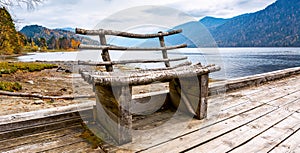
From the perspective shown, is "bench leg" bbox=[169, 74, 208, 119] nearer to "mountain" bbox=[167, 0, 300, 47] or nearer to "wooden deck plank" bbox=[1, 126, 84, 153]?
"wooden deck plank" bbox=[1, 126, 84, 153]

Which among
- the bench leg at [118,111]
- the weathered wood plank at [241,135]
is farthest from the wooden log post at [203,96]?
the bench leg at [118,111]

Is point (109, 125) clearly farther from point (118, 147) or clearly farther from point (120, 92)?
point (120, 92)

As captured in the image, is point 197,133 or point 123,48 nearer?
point 197,133

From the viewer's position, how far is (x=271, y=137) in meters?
1.74

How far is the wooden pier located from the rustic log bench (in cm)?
17

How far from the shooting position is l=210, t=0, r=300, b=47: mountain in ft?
314

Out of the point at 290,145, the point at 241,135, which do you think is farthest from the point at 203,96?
the point at 290,145

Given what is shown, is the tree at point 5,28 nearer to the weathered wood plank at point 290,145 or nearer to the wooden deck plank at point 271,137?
the wooden deck plank at point 271,137

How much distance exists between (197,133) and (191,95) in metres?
0.52

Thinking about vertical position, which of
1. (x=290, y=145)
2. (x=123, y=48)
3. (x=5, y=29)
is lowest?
(x=290, y=145)

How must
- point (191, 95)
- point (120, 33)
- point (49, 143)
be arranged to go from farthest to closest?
point (120, 33), point (191, 95), point (49, 143)

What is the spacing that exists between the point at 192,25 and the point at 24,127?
2718 mm

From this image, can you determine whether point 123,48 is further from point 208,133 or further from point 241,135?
point 241,135

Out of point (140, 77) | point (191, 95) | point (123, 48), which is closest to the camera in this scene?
point (140, 77)
